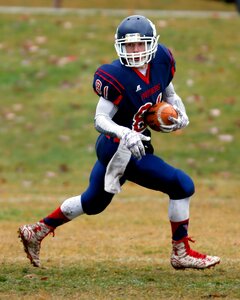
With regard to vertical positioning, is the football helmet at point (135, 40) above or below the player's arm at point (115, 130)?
above

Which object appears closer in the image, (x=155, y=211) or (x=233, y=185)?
(x=155, y=211)

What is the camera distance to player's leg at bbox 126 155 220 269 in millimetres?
7141

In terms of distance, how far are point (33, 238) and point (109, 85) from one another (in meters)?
1.33

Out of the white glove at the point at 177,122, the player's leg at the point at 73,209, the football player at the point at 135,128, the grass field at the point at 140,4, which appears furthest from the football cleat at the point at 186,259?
the grass field at the point at 140,4

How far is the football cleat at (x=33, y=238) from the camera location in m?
7.56

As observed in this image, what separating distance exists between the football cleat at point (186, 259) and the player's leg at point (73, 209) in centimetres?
59

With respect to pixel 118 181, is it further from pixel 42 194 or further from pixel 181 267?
pixel 42 194

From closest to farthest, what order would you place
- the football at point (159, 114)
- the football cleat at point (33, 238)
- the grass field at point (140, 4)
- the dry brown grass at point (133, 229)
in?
the football at point (159, 114) < the football cleat at point (33, 238) < the dry brown grass at point (133, 229) < the grass field at point (140, 4)

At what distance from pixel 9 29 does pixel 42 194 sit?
8.32 metres

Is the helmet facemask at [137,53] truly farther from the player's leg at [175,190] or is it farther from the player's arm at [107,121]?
the player's leg at [175,190]

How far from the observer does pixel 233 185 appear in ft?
44.7

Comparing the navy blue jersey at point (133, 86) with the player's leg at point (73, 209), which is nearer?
the navy blue jersey at point (133, 86)

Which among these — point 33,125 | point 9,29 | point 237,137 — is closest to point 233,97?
point 237,137

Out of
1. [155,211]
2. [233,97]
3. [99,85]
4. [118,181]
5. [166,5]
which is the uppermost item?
[99,85]
